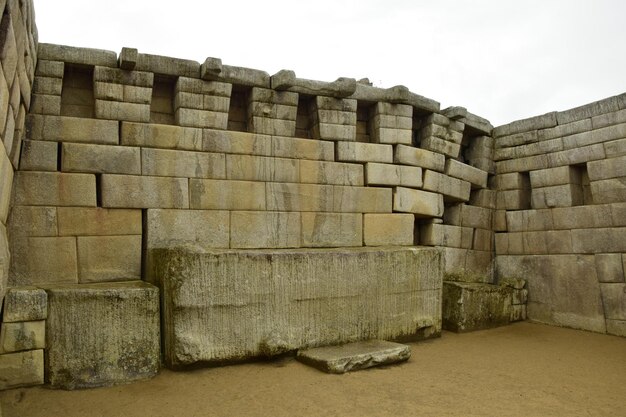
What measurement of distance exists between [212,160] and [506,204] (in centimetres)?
596

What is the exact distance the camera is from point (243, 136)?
6516 mm

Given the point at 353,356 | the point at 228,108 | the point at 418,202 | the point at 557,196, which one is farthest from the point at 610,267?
Answer: the point at 228,108

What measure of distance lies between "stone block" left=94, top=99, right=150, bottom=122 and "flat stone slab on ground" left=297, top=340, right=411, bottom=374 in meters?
3.60

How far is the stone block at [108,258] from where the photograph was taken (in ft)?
18.1

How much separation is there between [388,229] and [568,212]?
10.9 feet

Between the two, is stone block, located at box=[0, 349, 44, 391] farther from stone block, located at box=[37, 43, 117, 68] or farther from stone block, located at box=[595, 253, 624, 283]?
stone block, located at box=[595, 253, 624, 283]

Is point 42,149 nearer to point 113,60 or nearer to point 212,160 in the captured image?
point 113,60

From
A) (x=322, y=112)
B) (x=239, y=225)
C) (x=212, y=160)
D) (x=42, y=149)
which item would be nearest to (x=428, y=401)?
(x=239, y=225)

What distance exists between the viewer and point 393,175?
752cm

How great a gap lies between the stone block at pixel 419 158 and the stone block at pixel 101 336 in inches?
177

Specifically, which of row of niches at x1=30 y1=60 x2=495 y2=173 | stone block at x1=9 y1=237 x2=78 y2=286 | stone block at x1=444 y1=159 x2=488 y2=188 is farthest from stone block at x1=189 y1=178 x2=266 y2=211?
stone block at x1=444 y1=159 x2=488 y2=188

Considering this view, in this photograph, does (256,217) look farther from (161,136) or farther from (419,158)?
(419,158)

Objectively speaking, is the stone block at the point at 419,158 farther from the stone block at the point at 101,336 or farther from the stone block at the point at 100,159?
the stone block at the point at 101,336

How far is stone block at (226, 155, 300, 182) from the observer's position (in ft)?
21.0
